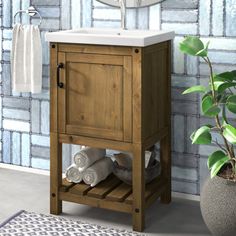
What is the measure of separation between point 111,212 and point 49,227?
16.3 inches

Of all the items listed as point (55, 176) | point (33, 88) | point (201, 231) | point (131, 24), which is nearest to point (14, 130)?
point (33, 88)

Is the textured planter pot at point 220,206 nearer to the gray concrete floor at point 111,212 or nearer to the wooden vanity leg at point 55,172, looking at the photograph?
the gray concrete floor at point 111,212

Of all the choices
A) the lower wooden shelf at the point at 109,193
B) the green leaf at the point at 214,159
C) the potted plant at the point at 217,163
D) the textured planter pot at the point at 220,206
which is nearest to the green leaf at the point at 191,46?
the potted plant at the point at 217,163

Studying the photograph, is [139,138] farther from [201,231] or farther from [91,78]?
[201,231]

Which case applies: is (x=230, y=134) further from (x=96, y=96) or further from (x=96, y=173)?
(x=96, y=173)

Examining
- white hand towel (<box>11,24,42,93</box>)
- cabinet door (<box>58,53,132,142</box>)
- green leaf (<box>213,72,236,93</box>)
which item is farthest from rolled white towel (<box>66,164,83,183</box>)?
green leaf (<box>213,72,236,93</box>)

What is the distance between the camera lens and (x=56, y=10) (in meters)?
3.95

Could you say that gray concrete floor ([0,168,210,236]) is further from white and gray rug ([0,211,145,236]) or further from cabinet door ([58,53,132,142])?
cabinet door ([58,53,132,142])

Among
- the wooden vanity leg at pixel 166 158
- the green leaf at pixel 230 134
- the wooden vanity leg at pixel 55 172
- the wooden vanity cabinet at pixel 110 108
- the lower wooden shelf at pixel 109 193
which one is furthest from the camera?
the wooden vanity leg at pixel 166 158

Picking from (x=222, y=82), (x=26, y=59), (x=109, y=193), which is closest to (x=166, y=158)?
(x=109, y=193)

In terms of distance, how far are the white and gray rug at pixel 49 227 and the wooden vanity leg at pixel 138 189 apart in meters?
0.07

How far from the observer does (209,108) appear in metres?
2.99

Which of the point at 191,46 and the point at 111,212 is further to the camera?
the point at 111,212

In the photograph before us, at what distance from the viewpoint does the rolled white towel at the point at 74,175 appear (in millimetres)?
3574
